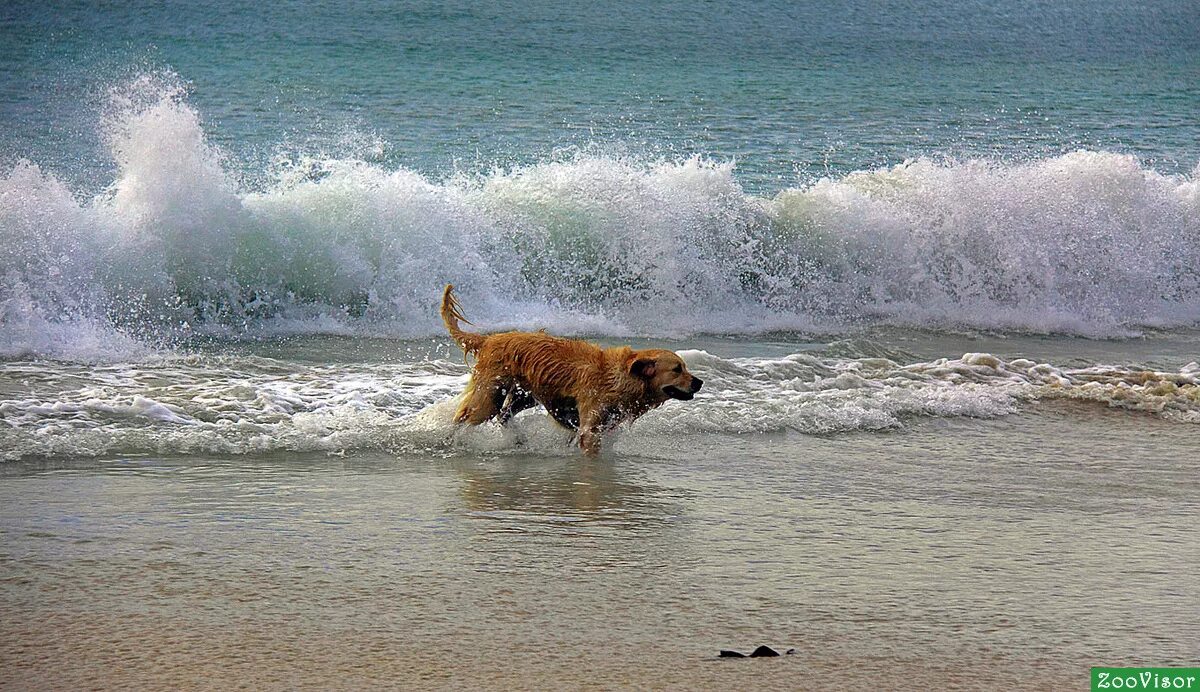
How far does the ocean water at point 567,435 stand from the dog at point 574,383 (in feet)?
0.56

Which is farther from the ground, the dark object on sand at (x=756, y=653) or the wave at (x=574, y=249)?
the wave at (x=574, y=249)

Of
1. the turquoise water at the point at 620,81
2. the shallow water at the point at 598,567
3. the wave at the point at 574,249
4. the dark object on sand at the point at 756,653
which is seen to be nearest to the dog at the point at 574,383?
the shallow water at the point at 598,567

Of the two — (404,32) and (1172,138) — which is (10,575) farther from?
(404,32)

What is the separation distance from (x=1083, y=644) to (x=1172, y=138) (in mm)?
25740

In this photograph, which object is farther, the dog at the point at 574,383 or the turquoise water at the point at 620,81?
the turquoise water at the point at 620,81

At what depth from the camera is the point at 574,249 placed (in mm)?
14180

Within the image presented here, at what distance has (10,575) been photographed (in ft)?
17.2

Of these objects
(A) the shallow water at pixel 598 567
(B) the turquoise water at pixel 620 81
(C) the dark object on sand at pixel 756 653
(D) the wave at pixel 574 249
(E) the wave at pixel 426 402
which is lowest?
(C) the dark object on sand at pixel 756 653

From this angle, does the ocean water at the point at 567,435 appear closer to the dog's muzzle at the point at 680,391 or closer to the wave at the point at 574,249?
the wave at the point at 574,249

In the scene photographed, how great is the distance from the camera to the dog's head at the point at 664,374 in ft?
24.8

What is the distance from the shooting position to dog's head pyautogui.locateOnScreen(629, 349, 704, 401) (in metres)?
7.57

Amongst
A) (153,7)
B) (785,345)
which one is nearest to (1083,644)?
(785,345)

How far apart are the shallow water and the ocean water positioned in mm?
22

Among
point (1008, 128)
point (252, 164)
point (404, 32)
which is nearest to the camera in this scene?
point (252, 164)
